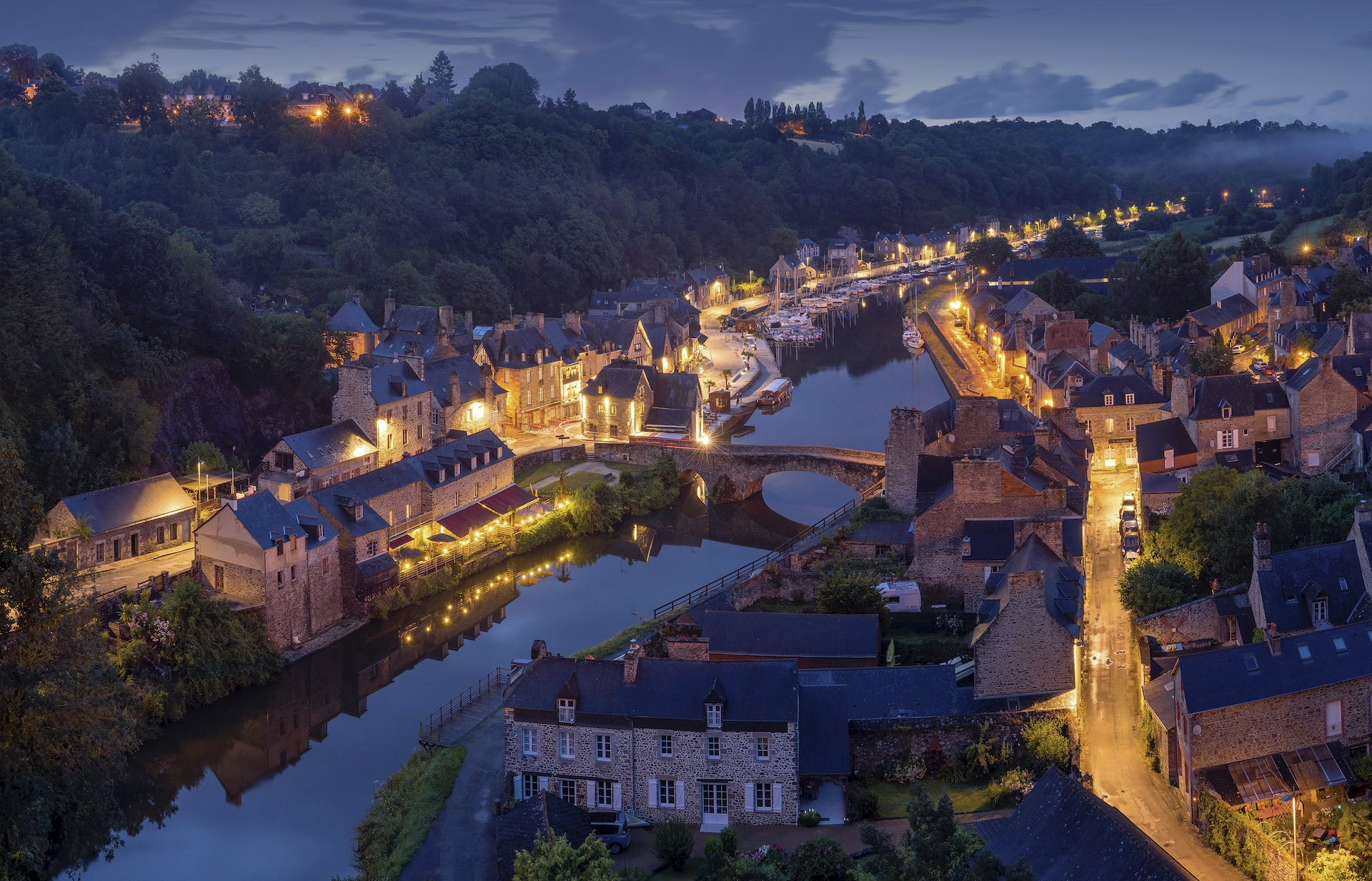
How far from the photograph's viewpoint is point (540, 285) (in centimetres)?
9275

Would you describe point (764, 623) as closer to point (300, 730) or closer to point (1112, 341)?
point (300, 730)

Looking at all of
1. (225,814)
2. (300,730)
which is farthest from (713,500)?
(225,814)

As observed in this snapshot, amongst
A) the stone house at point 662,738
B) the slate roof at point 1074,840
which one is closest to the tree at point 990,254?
the stone house at point 662,738

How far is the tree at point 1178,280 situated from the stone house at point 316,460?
142 feet

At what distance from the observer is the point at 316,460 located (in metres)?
46.2

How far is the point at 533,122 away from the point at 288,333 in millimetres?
70036

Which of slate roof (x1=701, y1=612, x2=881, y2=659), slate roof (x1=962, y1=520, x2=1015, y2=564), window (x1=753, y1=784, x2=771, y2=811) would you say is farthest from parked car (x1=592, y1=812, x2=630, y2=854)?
slate roof (x1=962, y1=520, x2=1015, y2=564)

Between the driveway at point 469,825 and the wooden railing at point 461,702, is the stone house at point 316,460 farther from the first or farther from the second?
the driveway at point 469,825

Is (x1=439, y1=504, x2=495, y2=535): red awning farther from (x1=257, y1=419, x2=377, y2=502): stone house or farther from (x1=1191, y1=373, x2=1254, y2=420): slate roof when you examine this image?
(x1=1191, y1=373, x2=1254, y2=420): slate roof

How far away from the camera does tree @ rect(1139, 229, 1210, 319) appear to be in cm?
7088

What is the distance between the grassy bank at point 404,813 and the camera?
25422 mm

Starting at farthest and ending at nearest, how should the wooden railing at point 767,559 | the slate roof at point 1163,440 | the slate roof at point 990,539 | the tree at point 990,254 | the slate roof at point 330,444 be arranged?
the tree at point 990,254, the slate roof at point 330,444, the slate roof at point 1163,440, the wooden railing at point 767,559, the slate roof at point 990,539

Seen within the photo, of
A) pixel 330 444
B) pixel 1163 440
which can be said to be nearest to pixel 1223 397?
pixel 1163 440

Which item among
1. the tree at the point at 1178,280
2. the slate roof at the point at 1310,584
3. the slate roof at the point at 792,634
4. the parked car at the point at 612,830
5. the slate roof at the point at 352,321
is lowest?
the parked car at the point at 612,830
